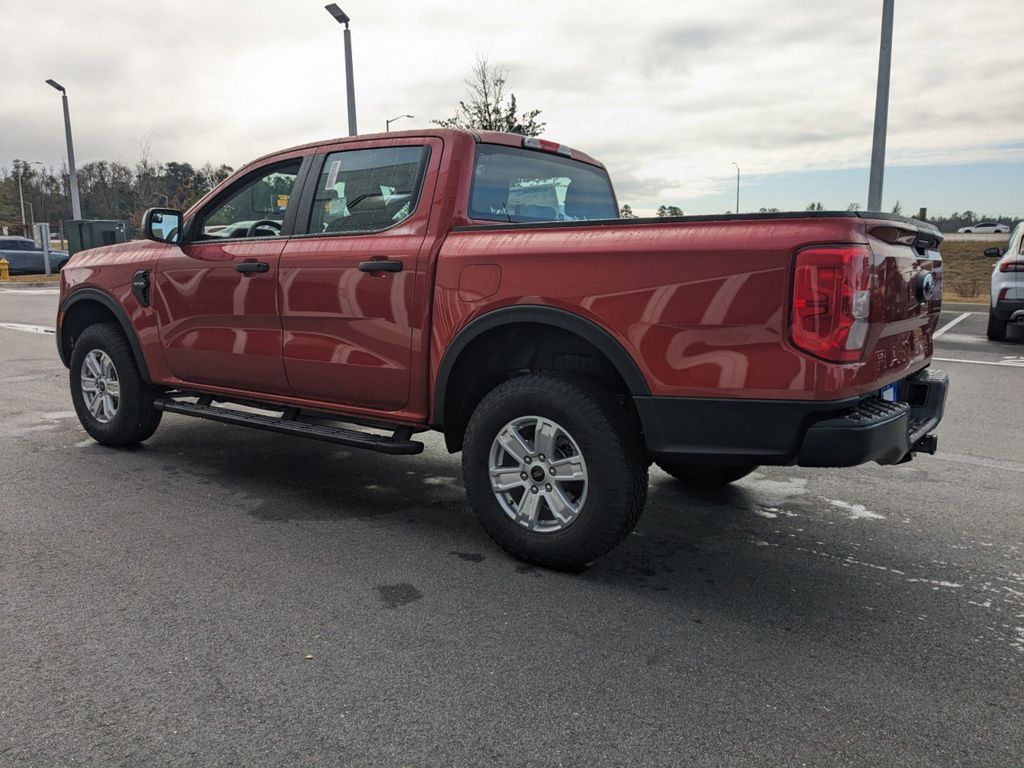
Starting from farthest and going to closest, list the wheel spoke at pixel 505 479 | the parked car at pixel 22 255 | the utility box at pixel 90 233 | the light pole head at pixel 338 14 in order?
the parked car at pixel 22 255, the utility box at pixel 90 233, the light pole head at pixel 338 14, the wheel spoke at pixel 505 479

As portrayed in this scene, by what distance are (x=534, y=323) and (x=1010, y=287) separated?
10.2 m

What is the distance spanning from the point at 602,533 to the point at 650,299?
3.07ft

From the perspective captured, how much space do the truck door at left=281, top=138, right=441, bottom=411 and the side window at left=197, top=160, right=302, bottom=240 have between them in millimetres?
221

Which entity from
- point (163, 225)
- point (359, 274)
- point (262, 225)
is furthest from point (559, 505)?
point (163, 225)

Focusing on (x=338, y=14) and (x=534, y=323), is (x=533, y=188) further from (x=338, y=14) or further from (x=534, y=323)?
(x=338, y=14)

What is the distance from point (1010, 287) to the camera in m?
11.3

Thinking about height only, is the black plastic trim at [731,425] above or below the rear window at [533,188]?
below

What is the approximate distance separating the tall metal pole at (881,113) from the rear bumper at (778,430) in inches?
444

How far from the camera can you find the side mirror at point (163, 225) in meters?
5.02

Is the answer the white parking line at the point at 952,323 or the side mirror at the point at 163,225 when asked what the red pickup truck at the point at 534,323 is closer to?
the side mirror at the point at 163,225

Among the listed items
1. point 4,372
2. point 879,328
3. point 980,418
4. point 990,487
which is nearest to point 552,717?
point 879,328

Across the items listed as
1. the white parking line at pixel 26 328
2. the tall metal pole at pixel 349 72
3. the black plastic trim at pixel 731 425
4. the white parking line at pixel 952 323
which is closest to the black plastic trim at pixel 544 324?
the black plastic trim at pixel 731 425

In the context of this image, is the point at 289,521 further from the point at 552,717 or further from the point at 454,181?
the point at 552,717

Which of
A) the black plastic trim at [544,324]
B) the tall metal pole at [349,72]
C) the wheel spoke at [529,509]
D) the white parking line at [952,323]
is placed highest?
the tall metal pole at [349,72]
